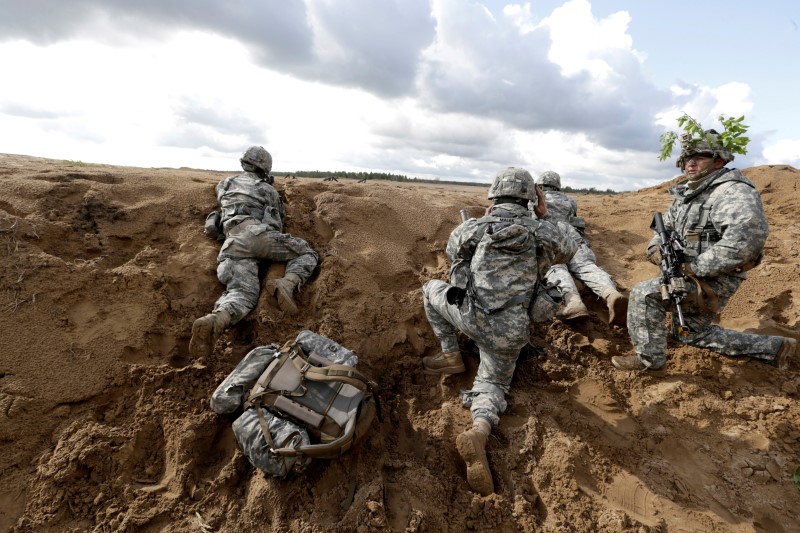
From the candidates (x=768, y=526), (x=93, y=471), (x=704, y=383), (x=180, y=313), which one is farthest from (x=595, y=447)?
(x=180, y=313)

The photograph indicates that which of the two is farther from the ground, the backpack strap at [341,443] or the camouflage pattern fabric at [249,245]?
the camouflage pattern fabric at [249,245]

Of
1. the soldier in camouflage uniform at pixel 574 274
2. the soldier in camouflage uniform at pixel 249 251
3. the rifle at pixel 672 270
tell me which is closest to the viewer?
the rifle at pixel 672 270

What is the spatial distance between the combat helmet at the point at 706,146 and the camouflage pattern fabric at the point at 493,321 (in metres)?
1.33

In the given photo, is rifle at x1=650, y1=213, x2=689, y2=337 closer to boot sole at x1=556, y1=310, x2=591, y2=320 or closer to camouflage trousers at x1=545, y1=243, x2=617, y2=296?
boot sole at x1=556, y1=310, x2=591, y2=320

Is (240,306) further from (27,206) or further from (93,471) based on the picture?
(27,206)

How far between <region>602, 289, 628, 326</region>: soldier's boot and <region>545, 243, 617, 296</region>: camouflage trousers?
178 millimetres

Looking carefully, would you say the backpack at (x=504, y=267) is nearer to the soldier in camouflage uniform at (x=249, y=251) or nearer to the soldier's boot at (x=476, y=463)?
the soldier's boot at (x=476, y=463)

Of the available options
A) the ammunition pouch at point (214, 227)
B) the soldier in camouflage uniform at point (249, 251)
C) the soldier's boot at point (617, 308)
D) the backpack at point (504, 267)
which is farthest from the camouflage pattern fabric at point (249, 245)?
the soldier's boot at point (617, 308)

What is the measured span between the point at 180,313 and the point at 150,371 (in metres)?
0.66

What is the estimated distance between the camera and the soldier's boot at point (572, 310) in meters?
3.80

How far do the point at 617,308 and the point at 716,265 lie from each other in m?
0.98

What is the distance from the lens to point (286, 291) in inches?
151

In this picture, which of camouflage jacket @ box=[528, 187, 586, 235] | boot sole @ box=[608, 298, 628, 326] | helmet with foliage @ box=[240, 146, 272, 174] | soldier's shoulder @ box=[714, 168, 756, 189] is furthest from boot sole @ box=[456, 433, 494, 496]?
helmet with foliage @ box=[240, 146, 272, 174]

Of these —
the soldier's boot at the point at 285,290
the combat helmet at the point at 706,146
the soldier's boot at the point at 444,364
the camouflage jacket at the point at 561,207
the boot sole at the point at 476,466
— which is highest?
the combat helmet at the point at 706,146
